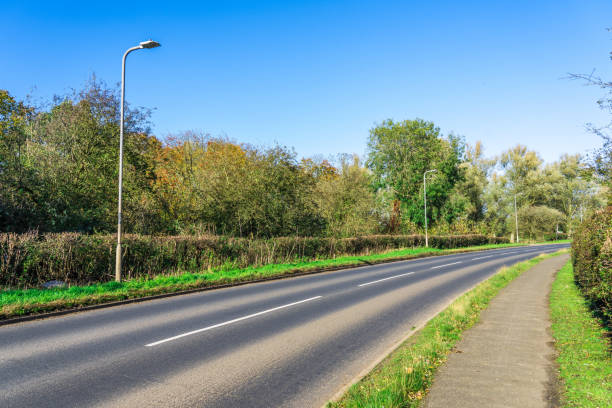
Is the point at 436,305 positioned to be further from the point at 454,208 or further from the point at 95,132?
the point at 454,208

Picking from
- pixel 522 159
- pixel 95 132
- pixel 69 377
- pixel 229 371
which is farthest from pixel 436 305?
pixel 522 159

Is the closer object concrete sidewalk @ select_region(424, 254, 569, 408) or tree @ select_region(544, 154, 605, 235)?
concrete sidewalk @ select_region(424, 254, 569, 408)

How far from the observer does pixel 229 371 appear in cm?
531

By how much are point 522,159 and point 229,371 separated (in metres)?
79.1

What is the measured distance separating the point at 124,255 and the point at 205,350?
894 cm

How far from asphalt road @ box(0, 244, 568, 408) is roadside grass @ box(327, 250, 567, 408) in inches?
14.0

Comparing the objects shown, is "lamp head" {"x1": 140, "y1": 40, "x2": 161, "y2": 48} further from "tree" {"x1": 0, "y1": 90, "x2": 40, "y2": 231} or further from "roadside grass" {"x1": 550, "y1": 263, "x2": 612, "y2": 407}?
"roadside grass" {"x1": 550, "y1": 263, "x2": 612, "y2": 407}

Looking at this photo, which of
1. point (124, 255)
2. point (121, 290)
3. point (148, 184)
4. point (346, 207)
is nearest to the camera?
point (121, 290)

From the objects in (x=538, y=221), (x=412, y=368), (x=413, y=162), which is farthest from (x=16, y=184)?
(x=538, y=221)

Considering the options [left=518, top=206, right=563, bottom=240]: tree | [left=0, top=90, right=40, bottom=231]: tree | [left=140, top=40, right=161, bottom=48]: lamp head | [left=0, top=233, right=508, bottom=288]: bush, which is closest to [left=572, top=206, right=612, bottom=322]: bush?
[left=140, top=40, right=161, bottom=48]: lamp head

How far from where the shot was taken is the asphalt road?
4555mm

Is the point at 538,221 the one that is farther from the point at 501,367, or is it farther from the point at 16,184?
the point at 16,184

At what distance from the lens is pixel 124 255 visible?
45.2 ft

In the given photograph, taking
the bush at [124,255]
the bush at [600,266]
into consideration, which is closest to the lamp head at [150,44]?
the bush at [124,255]
